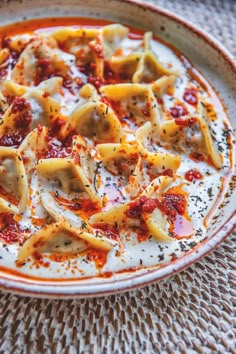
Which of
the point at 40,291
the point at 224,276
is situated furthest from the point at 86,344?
the point at 224,276

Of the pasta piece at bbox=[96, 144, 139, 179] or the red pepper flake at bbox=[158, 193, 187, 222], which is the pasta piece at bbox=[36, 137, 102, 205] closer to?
the pasta piece at bbox=[96, 144, 139, 179]

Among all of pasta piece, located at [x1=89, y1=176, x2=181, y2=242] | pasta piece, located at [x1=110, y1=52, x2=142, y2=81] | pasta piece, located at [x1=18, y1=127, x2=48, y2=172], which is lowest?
pasta piece, located at [x1=89, y1=176, x2=181, y2=242]

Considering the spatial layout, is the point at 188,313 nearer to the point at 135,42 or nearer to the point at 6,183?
the point at 6,183

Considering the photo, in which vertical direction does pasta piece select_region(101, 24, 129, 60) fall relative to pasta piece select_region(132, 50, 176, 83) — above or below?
above

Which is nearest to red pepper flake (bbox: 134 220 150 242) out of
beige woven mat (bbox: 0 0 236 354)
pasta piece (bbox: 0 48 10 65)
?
beige woven mat (bbox: 0 0 236 354)

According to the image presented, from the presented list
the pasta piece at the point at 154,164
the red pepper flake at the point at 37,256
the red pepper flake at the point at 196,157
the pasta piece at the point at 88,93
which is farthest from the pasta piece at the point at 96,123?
the red pepper flake at the point at 37,256

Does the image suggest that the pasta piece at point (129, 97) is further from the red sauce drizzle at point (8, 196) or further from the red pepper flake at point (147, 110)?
the red sauce drizzle at point (8, 196)

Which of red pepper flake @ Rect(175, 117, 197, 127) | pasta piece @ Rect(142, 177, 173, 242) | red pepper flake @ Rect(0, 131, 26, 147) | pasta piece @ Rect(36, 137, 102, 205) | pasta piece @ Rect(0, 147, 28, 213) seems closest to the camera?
pasta piece @ Rect(142, 177, 173, 242)
